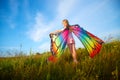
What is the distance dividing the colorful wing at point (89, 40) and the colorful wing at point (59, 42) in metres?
0.34

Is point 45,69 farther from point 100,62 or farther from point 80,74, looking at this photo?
point 100,62

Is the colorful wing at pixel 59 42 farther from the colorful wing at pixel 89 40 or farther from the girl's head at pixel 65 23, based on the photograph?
the colorful wing at pixel 89 40

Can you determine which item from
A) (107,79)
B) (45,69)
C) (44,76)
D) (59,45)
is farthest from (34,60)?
(107,79)

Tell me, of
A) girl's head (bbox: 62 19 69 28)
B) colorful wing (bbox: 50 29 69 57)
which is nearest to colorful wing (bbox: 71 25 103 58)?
girl's head (bbox: 62 19 69 28)

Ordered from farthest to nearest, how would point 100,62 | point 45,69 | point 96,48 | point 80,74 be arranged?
1. point 96,48
2. point 100,62
3. point 45,69
4. point 80,74

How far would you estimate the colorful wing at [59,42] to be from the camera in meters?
6.16

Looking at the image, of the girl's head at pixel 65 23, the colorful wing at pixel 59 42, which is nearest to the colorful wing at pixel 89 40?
the girl's head at pixel 65 23

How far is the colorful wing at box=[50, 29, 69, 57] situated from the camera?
6.16 meters

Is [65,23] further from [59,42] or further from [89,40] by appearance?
[89,40]

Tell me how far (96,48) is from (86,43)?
340 mm

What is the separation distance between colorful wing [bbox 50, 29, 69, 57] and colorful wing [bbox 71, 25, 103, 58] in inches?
13.4

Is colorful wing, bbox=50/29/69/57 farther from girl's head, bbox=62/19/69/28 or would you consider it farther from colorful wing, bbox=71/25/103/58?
colorful wing, bbox=71/25/103/58

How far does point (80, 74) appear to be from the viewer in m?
3.79

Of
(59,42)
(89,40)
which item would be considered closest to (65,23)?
(59,42)
